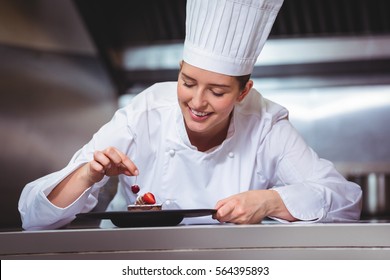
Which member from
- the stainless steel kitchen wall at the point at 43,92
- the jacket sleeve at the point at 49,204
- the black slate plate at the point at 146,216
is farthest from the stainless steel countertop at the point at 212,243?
the stainless steel kitchen wall at the point at 43,92

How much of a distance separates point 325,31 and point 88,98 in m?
1.11

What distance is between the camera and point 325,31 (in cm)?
292

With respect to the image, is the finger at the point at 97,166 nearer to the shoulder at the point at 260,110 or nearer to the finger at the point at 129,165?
the finger at the point at 129,165

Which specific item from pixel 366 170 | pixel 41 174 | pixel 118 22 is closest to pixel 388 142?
pixel 366 170

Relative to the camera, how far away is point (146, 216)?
4.35 ft

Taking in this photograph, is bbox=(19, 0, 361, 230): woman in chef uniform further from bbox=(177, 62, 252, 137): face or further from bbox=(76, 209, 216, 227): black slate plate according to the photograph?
bbox=(76, 209, 216, 227): black slate plate

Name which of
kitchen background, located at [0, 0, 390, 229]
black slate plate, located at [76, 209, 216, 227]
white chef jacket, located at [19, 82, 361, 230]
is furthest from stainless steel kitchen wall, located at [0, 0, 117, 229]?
black slate plate, located at [76, 209, 216, 227]

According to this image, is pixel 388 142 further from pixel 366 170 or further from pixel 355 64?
pixel 355 64

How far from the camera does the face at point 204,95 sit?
1.62 meters

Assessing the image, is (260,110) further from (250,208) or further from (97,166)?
(97,166)

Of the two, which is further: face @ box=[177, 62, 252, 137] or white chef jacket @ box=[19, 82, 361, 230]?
white chef jacket @ box=[19, 82, 361, 230]

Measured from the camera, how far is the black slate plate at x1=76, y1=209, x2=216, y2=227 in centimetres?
131

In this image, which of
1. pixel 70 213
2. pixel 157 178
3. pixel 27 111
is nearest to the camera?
pixel 70 213

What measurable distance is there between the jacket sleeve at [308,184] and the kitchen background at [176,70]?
3.57 ft
